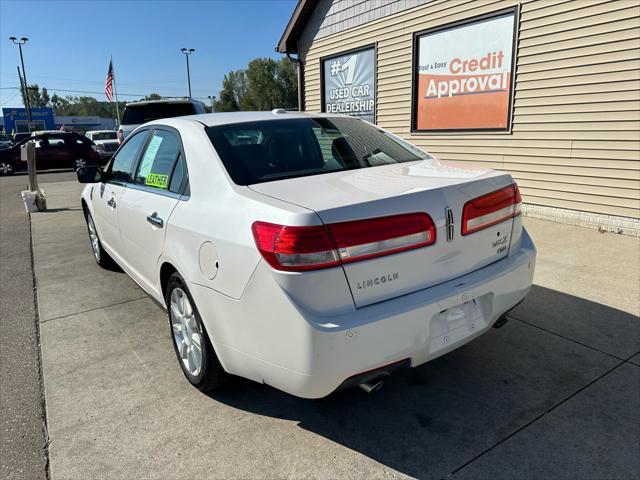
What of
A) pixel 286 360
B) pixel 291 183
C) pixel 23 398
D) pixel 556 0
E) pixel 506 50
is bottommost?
pixel 23 398

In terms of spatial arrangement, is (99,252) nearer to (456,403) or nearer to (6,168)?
(456,403)

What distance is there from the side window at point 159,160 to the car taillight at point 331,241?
48.1 inches

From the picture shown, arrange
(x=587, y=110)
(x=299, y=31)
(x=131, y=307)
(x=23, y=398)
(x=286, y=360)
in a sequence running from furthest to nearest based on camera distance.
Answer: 1. (x=299, y=31)
2. (x=587, y=110)
3. (x=131, y=307)
4. (x=23, y=398)
5. (x=286, y=360)

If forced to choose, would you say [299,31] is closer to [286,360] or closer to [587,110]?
[587,110]

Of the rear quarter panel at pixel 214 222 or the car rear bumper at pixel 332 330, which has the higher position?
the rear quarter panel at pixel 214 222

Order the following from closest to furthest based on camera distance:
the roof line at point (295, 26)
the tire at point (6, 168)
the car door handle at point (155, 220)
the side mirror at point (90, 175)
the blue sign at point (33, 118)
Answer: the car door handle at point (155, 220) < the side mirror at point (90, 175) < the roof line at point (295, 26) < the tire at point (6, 168) < the blue sign at point (33, 118)

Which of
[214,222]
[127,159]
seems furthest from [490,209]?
[127,159]

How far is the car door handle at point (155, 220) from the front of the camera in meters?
2.95

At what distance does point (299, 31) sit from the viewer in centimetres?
1148

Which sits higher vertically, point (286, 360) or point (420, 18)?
point (420, 18)

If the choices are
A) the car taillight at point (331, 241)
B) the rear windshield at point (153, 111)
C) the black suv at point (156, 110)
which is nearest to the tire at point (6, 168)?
the black suv at point (156, 110)

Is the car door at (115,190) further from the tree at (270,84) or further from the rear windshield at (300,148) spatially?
the tree at (270,84)

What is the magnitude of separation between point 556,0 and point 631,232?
3.14 metres

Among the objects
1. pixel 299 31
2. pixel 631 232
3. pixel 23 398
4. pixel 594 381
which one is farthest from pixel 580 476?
pixel 299 31
